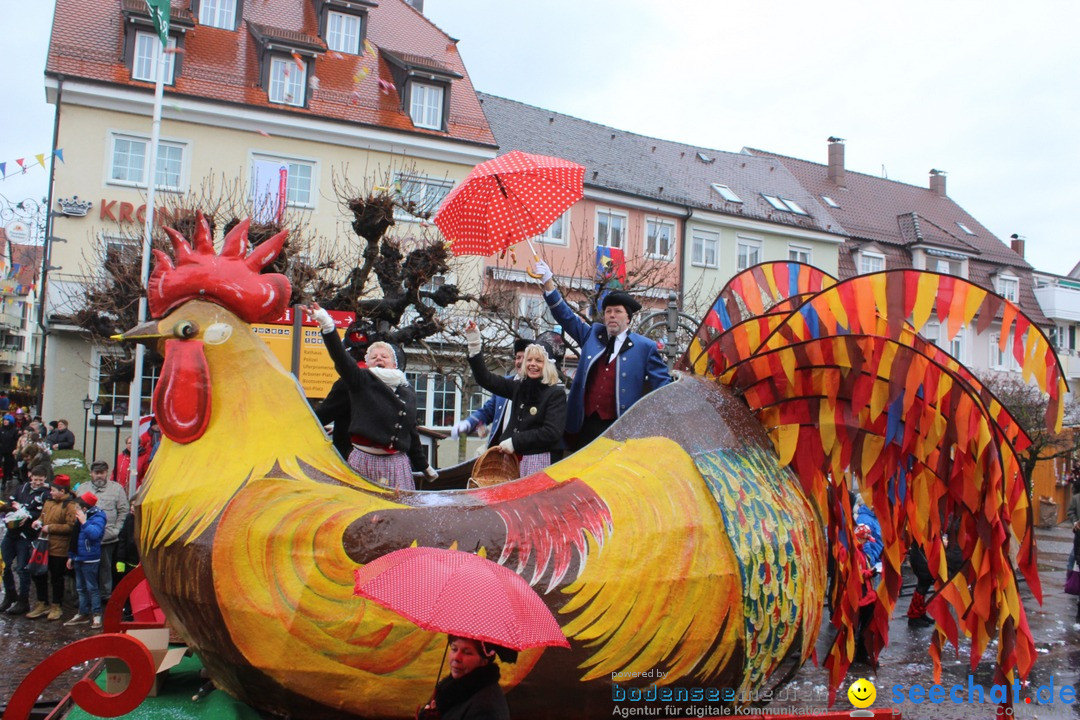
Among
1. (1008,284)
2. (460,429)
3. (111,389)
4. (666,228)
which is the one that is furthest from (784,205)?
(460,429)

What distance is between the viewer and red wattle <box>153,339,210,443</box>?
330 centimetres

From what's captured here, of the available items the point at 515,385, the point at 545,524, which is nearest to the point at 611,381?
the point at 515,385

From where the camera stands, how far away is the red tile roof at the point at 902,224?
30.7 meters

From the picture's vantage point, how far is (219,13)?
20.2 metres

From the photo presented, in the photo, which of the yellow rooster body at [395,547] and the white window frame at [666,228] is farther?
the white window frame at [666,228]

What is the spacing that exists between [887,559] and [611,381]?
1584 millimetres

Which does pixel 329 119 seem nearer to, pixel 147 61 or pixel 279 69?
pixel 279 69

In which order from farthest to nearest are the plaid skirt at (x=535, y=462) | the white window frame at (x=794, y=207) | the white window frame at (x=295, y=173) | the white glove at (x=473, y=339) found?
1. the white window frame at (x=794, y=207)
2. the white window frame at (x=295, y=173)
3. the white glove at (x=473, y=339)
4. the plaid skirt at (x=535, y=462)

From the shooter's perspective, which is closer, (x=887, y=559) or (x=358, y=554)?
(x=358, y=554)

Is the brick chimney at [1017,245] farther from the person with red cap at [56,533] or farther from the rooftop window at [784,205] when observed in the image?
the person with red cap at [56,533]

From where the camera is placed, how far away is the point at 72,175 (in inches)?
693

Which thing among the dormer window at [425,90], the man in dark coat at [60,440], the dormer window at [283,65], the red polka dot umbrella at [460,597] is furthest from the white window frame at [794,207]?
the red polka dot umbrella at [460,597]

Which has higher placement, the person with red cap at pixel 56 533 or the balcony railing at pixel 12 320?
→ the balcony railing at pixel 12 320

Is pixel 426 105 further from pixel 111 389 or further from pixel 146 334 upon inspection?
pixel 146 334
